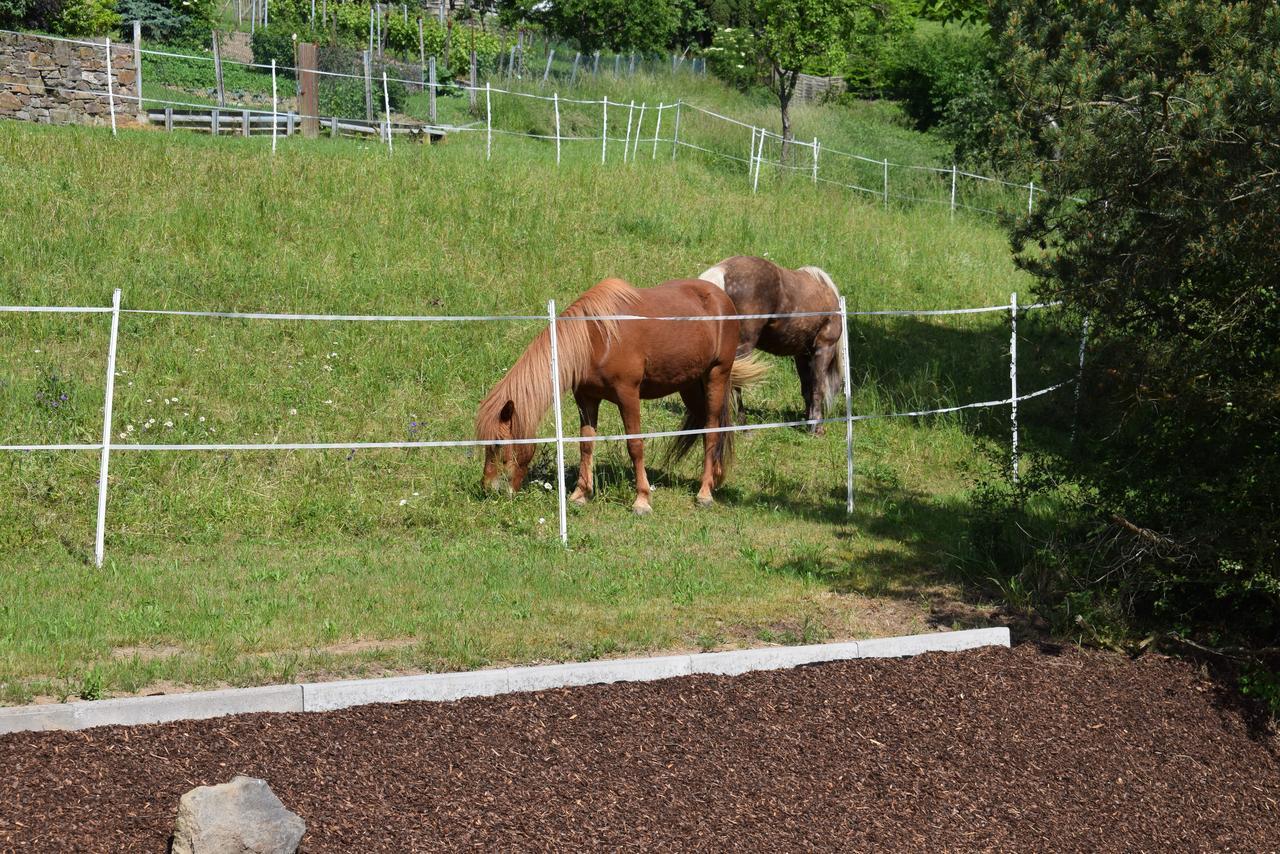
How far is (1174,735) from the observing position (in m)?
5.93

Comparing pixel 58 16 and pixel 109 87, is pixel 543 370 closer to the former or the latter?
pixel 109 87

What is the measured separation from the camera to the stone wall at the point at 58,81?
20094mm

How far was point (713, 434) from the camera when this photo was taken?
10.3m

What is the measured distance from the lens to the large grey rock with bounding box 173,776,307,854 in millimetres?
3850

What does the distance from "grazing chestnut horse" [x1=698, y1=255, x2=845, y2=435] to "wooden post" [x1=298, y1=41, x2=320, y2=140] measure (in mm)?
12009

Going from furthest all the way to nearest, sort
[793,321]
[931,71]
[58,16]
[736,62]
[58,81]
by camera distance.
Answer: [931,71]
[736,62]
[58,16]
[58,81]
[793,321]

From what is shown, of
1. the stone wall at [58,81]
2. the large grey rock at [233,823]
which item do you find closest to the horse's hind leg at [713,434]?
the large grey rock at [233,823]

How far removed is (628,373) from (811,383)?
13.5ft

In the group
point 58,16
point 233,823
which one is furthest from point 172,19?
point 233,823

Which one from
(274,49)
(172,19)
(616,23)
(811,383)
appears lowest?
(274,49)

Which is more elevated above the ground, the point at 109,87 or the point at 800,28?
the point at 800,28

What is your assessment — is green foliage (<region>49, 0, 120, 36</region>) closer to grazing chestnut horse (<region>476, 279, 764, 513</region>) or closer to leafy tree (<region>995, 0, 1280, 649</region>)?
grazing chestnut horse (<region>476, 279, 764, 513</region>)

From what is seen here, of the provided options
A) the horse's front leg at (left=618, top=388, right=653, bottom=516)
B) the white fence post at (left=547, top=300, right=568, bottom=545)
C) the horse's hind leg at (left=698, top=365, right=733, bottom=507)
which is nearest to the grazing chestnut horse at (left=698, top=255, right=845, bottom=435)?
the horse's hind leg at (left=698, top=365, right=733, bottom=507)

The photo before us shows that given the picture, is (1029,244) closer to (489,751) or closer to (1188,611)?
(1188,611)
